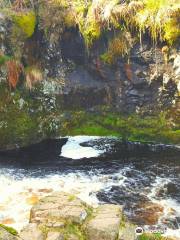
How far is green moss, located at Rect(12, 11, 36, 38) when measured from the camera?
17688 millimetres

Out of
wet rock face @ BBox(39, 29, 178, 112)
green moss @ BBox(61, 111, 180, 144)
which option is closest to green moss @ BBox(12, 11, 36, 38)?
wet rock face @ BBox(39, 29, 178, 112)

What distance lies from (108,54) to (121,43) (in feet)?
2.46

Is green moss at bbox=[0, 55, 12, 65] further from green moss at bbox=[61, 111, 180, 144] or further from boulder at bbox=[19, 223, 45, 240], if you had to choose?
boulder at bbox=[19, 223, 45, 240]

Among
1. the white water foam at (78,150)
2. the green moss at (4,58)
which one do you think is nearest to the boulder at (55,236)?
the white water foam at (78,150)

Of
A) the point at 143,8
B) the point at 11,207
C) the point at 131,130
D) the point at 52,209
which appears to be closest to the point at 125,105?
the point at 131,130

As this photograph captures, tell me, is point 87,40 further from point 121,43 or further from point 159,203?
point 159,203

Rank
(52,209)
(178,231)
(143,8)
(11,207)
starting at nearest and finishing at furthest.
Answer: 1. (52,209)
2. (178,231)
3. (11,207)
4. (143,8)

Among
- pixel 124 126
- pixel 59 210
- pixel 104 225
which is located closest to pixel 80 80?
pixel 124 126

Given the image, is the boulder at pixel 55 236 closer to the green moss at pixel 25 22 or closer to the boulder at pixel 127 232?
the boulder at pixel 127 232

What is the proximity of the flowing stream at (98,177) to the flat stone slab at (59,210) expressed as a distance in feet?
6.01

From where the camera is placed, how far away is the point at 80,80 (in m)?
18.6

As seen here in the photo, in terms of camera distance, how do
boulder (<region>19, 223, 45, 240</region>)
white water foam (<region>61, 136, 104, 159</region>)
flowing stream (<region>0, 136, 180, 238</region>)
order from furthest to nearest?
white water foam (<region>61, 136, 104, 159</region>) → flowing stream (<region>0, 136, 180, 238</region>) → boulder (<region>19, 223, 45, 240</region>)

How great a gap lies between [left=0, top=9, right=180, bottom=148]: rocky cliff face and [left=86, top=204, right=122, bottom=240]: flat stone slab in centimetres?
915

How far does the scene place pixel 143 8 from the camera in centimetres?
1695
